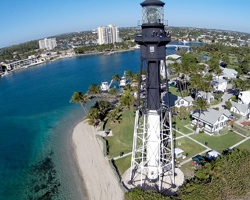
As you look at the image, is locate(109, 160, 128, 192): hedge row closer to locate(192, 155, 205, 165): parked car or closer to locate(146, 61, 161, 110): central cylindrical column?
locate(146, 61, 161, 110): central cylindrical column

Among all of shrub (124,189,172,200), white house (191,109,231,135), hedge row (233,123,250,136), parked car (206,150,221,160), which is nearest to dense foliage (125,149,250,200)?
shrub (124,189,172,200)

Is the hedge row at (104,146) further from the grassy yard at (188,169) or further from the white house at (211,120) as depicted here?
the white house at (211,120)

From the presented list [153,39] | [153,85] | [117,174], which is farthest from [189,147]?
[153,39]


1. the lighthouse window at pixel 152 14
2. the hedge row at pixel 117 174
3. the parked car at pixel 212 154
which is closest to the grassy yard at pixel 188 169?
the parked car at pixel 212 154

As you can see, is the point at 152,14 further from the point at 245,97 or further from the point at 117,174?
the point at 245,97

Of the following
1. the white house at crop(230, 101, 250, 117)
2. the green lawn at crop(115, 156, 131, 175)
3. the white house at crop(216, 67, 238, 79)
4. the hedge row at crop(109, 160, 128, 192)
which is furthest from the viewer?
the white house at crop(216, 67, 238, 79)

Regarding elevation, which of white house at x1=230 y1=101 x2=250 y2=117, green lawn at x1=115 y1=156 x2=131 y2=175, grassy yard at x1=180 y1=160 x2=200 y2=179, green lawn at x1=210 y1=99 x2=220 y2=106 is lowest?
green lawn at x1=115 y1=156 x2=131 y2=175

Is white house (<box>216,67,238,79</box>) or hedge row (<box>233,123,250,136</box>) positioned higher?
white house (<box>216,67,238,79</box>)

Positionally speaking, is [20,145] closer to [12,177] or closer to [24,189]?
[12,177]
